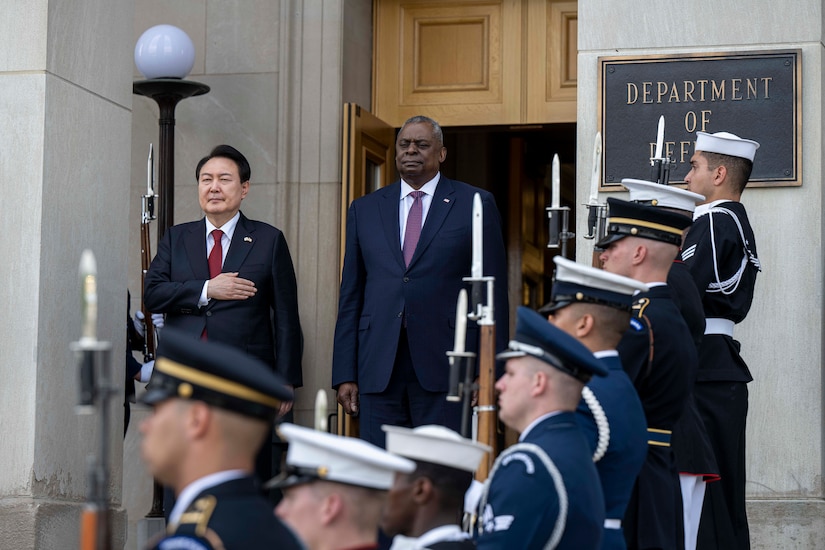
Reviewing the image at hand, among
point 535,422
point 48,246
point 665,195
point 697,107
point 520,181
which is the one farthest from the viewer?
point 520,181

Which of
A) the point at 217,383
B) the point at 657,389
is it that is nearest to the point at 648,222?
the point at 657,389

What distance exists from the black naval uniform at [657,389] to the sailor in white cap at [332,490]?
7.17 ft

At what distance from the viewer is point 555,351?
458 centimetres

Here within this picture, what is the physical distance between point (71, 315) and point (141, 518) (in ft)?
8.47

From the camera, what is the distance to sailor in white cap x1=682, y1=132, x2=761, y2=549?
707 cm

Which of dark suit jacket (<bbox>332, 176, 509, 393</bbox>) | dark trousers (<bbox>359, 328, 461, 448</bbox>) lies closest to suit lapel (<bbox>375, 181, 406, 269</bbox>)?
dark suit jacket (<bbox>332, 176, 509, 393</bbox>)

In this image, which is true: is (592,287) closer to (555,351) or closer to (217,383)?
(555,351)

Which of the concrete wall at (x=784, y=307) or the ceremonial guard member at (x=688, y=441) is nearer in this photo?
the ceremonial guard member at (x=688, y=441)

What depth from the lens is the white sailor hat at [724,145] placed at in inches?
286

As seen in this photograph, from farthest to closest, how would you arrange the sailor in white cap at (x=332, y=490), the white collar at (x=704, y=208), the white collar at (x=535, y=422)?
1. the white collar at (x=704, y=208)
2. the white collar at (x=535, y=422)
3. the sailor in white cap at (x=332, y=490)

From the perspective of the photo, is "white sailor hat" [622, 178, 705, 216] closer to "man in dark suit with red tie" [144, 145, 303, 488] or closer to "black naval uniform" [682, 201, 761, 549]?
"black naval uniform" [682, 201, 761, 549]

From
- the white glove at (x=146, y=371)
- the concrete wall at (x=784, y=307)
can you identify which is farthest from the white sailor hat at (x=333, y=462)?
the white glove at (x=146, y=371)

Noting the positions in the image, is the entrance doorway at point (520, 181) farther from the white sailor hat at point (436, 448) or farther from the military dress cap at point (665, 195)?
the white sailor hat at point (436, 448)

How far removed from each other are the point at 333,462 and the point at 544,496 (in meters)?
0.91
